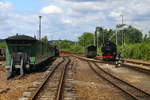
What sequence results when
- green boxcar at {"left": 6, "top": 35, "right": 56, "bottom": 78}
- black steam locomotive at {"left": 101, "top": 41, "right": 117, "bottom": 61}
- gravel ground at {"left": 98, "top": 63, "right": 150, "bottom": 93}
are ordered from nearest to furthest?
gravel ground at {"left": 98, "top": 63, "right": 150, "bottom": 93}, green boxcar at {"left": 6, "top": 35, "right": 56, "bottom": 78}, black steam locomotive at {"left": 101, "top": 41, "right": 117, "bottom": 61}

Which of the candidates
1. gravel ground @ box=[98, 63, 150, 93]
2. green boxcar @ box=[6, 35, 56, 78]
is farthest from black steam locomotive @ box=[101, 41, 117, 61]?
green boxcar @ box=[6, 35, 56, 78]

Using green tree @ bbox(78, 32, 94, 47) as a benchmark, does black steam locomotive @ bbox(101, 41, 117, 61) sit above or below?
below

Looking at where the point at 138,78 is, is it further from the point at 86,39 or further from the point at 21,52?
the point at 86,39

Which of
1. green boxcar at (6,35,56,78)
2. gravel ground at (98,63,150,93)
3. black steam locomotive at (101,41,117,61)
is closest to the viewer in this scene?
gravel ground at (98,63,150,93)

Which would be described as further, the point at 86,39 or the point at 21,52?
the point at 86,39

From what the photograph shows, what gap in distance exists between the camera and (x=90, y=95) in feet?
40.9

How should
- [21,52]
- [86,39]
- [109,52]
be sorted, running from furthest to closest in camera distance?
[86,39] < [109,52] < [21,52]

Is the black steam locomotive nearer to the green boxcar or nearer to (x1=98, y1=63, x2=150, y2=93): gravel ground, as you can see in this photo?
(x1=98, y1=63, x2=150, y2=93): gravel ground

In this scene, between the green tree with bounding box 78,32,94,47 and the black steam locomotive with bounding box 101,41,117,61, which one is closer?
the black steam locomotive with bounding box 101,41,117,61

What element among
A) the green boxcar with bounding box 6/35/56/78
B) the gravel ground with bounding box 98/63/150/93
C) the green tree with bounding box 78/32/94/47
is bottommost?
the gravel ground with bounding box 98/63/150/93

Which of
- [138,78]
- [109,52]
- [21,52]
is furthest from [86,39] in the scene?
[138,78]

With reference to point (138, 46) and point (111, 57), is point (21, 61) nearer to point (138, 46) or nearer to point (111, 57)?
point (111, 57)

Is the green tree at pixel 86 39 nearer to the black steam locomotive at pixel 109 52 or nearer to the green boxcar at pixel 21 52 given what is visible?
the black steam locomotive at pixel 109 52

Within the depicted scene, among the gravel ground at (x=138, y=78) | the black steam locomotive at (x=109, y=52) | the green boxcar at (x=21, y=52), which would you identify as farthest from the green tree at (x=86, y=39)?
the green boxcar at (x=21, y=52)
